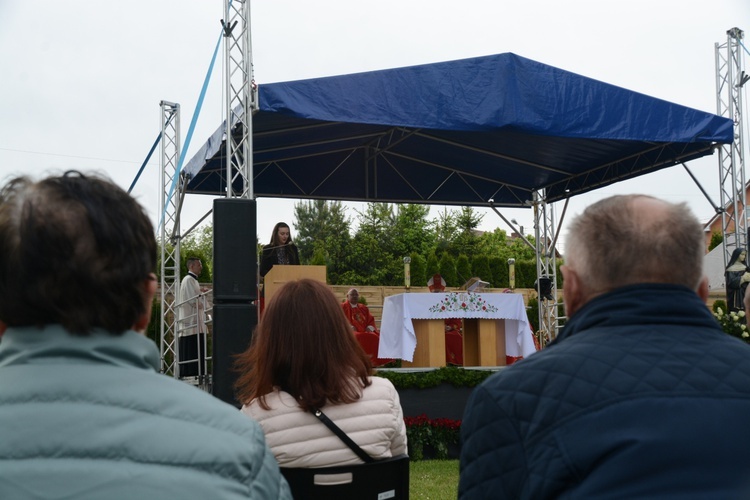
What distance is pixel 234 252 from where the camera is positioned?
6.87 metres

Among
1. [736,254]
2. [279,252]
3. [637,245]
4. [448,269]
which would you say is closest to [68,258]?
[637,245]

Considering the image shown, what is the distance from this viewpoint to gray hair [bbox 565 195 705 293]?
1.54 m

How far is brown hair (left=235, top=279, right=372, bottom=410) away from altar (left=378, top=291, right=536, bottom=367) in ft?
19.5

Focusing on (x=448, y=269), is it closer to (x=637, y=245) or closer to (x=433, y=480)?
(x=433, y=480)

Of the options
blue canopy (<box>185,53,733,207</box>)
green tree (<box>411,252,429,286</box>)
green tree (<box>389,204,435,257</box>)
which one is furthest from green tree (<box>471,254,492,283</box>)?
blue canopy (<box>185,53,733,207</box>)

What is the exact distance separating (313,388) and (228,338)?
4.42m

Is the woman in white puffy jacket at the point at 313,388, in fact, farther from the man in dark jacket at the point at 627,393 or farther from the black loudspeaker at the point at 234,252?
the black loudspeaker at the point at 234,252

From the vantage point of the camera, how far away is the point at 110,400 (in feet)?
3.43

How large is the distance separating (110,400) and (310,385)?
146 cm

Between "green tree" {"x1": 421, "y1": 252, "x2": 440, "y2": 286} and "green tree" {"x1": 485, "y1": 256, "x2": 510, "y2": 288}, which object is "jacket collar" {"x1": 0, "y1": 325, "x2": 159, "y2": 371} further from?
"green tree" {"x1": 485, "y1": 256, "x2": 510, "y2": 288}

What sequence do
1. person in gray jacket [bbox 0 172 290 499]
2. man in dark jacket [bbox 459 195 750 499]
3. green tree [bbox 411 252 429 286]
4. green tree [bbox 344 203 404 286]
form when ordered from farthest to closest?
green tree [bbox 344 203 404 286]
green tree [bbox 411 252 429 286]
man in dark jacket [bbox 459 195 750 499]
person in gray jacket [bbox 0 172 290 499]

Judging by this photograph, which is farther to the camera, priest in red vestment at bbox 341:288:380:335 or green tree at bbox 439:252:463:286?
green tree at bbox 439:252:463:286

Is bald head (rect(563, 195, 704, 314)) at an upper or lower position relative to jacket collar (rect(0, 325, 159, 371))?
upper

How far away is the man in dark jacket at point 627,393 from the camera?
1.30 meters
